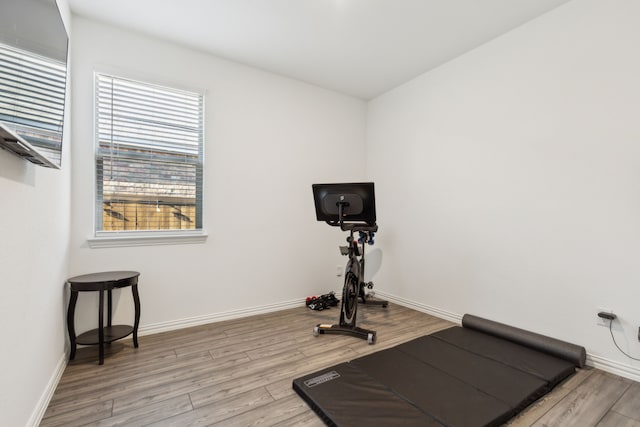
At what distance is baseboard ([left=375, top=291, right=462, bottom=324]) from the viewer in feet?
10.6

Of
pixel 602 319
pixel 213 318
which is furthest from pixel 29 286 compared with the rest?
pixel 602 319

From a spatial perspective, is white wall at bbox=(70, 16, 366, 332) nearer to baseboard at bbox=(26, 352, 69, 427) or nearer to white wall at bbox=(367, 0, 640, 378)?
baseboard at bbox=(26, 352, 69, 427)

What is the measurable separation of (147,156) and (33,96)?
67.3 inches

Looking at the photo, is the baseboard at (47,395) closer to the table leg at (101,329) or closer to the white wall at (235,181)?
the table leg at (101,329)

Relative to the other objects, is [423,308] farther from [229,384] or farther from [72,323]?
[72,323]

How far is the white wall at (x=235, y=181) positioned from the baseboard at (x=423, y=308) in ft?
2.23

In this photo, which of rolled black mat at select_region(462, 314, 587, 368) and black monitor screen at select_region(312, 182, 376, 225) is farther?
black monitor screen at select_region(312, 182, 376, 225)

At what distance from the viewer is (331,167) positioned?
13.4 feet

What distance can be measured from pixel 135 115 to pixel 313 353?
266cm

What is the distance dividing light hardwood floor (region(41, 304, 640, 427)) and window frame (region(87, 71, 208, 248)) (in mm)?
876

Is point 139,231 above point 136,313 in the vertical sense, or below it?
above

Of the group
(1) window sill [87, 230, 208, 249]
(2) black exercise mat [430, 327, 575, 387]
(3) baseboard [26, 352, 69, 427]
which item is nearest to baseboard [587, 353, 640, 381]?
(2) black exercise mat [430, 327, 575, 387]

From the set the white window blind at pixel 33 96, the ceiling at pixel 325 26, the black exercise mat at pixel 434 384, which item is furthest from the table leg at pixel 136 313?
the ceiling at pixel 325 26

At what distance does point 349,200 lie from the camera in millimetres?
2809
